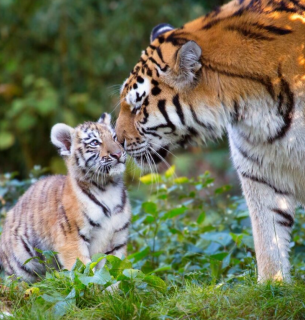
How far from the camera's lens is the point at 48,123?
11586 mm

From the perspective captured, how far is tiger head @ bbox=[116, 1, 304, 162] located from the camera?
3682 millimetres

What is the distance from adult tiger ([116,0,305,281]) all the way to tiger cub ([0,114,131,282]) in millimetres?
428

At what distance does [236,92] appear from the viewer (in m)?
3.70

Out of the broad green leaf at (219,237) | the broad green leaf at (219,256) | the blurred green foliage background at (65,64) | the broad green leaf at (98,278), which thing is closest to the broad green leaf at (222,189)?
the broad green leaf at (219,237)

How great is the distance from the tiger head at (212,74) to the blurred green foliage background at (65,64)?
20.8 ft

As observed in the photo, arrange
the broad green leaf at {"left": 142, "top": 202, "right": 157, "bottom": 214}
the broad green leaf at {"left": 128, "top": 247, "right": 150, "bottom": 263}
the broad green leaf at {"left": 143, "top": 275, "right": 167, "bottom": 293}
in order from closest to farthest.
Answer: the broad green leaf at {"left": 143, "top": 275, "right": 167, "bottom": 293} < the broad green leaf at {"left": 128, "top": 247, "right": 150, "bottom": 263} < the broad green leaf at {"left": 142, "top": 202, "right": 157, "bottom": 214}

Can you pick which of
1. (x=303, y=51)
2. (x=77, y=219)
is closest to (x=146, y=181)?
(x=77, y=219)

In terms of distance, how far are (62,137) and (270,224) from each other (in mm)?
1623

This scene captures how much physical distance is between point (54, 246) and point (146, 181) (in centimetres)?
117

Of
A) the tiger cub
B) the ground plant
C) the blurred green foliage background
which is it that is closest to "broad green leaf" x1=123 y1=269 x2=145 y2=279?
the ground plant

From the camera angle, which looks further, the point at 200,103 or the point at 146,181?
the point at 146,181

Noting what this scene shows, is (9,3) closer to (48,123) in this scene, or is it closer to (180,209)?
(48,123)

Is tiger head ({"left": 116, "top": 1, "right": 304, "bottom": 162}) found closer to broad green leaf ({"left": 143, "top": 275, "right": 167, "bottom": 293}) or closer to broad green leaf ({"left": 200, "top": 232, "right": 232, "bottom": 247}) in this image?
broad green leaf ({"left": 143, "top": 275, "right": 167, "bottom": 293})

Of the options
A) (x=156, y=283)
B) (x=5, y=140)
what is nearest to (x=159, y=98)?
(x=156, y=283)
